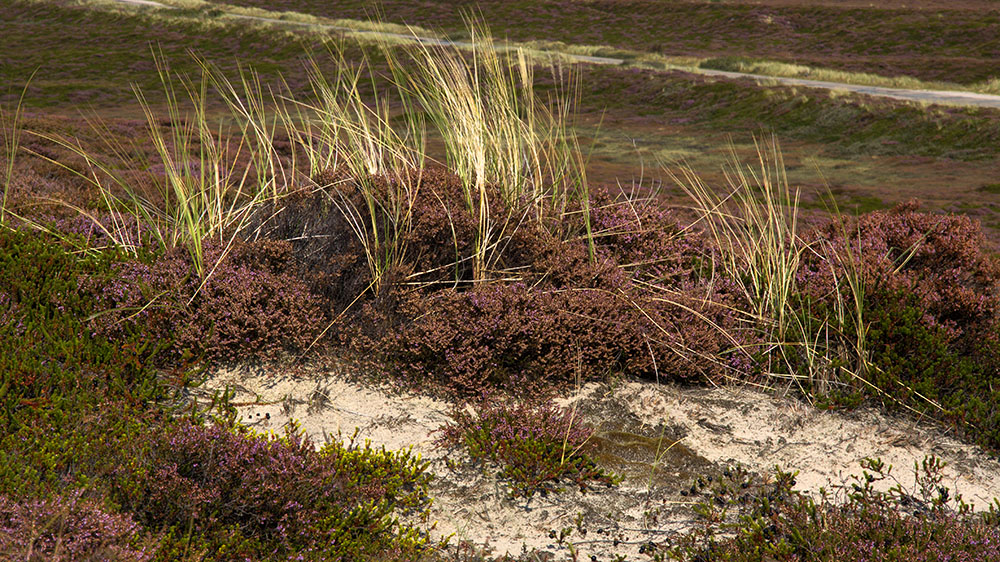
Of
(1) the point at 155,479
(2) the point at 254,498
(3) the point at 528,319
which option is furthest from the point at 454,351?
(1) the point at 155,479

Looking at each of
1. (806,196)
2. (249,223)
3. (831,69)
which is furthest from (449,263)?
(831,69)

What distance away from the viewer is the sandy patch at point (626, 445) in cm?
340

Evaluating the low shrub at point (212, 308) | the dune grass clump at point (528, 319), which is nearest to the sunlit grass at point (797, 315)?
the dune grass clump at point (528, 319)

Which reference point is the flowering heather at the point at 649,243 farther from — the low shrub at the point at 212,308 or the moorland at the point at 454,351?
the low shrub at the point at 212,308

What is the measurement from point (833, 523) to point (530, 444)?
4.76 feet

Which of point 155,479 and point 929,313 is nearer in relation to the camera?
point 155,479

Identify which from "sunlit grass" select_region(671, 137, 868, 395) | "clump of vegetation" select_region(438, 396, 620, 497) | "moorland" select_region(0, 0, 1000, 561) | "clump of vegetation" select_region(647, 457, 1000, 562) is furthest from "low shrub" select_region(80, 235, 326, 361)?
"sunlit grass" select_region(671, 137, 868, 395)

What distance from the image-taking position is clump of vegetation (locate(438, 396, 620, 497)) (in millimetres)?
3633

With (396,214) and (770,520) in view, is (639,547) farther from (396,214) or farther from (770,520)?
(396,214)

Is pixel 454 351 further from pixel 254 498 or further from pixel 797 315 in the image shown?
pixel 797 315

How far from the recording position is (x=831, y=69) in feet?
120

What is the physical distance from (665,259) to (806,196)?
27.9 ft

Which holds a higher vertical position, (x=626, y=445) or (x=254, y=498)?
(x=254, y=498)

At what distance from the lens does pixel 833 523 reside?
3.26 meters
